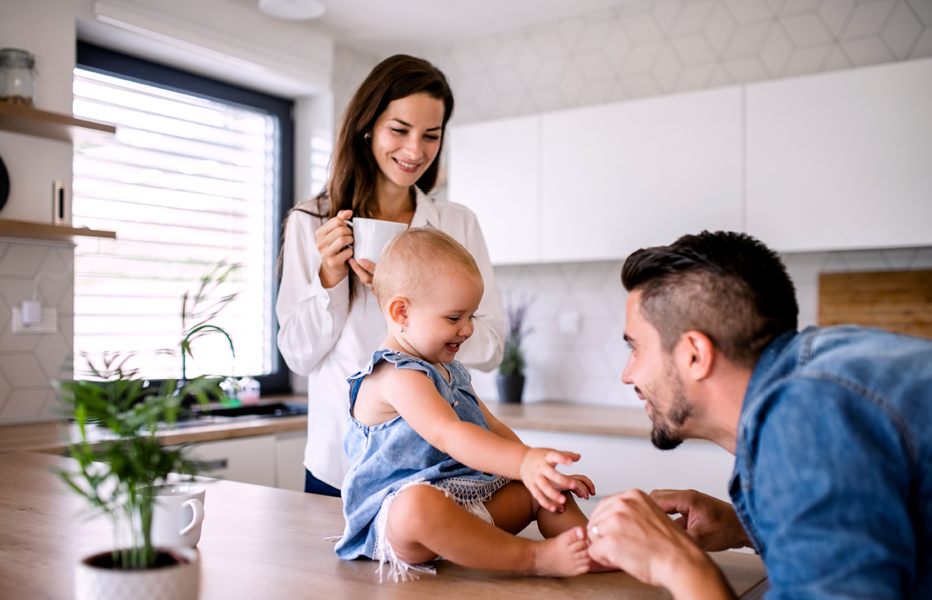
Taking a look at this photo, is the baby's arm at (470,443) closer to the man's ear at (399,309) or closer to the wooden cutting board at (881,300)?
the man's ear at (399,309)

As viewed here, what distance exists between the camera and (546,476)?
0.92m

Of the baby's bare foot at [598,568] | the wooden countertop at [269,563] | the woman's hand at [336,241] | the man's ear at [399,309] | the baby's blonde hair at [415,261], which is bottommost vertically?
the wooden countertop at [269,563]

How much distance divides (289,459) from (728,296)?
2.29 metres

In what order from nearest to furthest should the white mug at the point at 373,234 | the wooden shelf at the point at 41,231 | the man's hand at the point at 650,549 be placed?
the man's hand at the point at 650,549 < the white mug at the point at 373,234 < the wooden shelf at the point at 41,231

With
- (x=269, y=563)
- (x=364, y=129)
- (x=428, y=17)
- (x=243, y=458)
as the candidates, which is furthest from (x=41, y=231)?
(x=428, y=17)

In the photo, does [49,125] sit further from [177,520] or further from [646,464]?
[646,464]

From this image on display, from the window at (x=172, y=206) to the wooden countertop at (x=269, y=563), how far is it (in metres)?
1.45

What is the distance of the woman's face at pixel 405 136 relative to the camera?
166 centimetres

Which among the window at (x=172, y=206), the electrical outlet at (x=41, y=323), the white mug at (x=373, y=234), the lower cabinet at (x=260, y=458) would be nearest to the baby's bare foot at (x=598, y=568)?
the white mug at (x=373, y=234)

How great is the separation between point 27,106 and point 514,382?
7.26ft

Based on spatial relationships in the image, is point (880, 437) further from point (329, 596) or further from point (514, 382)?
point (514, 382)

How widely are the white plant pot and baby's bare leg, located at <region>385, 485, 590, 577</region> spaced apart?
10.9 inches

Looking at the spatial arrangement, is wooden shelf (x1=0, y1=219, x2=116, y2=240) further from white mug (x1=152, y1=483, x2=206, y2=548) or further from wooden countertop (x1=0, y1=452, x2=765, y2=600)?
white mug (x1=152, y1=483, x2=206, y2=548)

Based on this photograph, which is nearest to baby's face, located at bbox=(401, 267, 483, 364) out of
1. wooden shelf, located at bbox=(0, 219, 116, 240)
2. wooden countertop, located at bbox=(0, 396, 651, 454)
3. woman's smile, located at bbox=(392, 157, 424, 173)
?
woman's smile, located at bbox=(392, 157, 424, 173)
